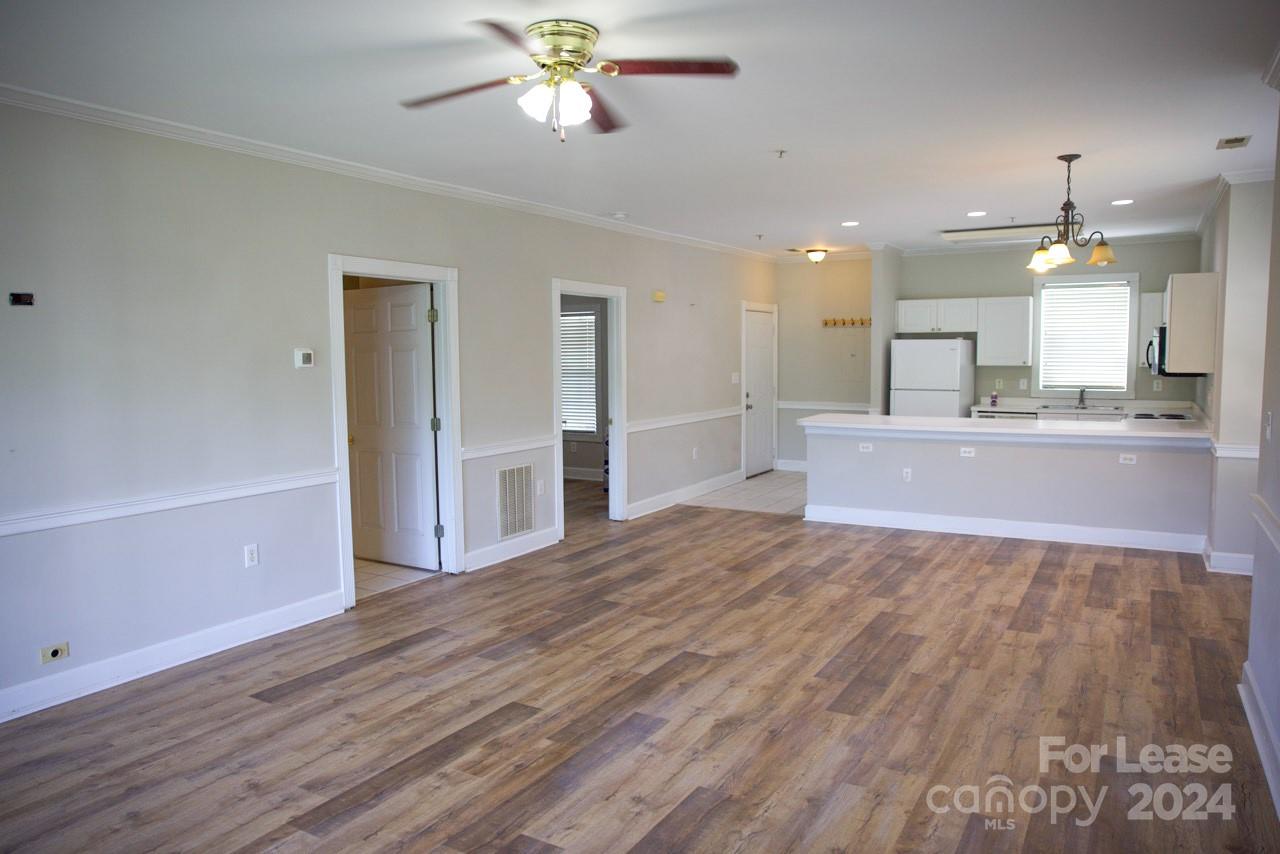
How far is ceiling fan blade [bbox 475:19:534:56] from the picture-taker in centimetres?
259

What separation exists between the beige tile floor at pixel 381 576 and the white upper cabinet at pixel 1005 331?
6.28 meters

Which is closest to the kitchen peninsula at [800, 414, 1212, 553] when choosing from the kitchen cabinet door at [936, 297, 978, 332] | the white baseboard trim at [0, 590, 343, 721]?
the kitchen cabinet door at [936, 297, 978, 332]

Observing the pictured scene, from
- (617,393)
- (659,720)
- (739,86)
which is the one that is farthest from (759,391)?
(659,720)

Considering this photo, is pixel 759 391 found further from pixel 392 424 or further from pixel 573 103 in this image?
pixel 573 103

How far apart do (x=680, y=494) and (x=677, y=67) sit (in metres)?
5.68

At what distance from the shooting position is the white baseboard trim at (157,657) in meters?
3.42

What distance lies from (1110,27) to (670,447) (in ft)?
17.8

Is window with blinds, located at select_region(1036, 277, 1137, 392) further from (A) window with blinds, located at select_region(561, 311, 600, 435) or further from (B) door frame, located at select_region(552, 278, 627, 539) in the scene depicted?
(A) window with blinds, located at select_region(561, 311, 600, 435)

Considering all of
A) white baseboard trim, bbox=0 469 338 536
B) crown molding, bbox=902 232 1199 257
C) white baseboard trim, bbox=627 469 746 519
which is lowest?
white baseboard trim, bbox=627 469 746 519

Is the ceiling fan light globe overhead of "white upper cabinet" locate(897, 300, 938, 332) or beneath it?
overhead

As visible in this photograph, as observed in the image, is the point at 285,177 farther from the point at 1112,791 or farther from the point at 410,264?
the point at 1112,791

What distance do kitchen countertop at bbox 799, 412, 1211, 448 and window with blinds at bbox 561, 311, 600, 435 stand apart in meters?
3.03

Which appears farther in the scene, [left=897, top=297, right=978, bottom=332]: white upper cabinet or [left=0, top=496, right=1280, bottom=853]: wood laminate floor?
[left=897, top=297, right=978, bottom=332]: white upper cabinet

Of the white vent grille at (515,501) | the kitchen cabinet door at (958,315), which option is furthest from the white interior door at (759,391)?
the white vent grille at (515,501)
